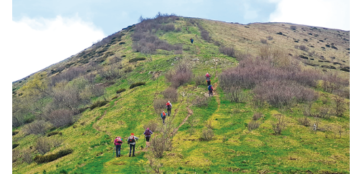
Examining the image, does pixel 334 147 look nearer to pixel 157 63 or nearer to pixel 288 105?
pixel 288 105

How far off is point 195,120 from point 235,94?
29.8 feet

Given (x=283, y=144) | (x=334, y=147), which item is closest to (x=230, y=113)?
(x=283, y=144)

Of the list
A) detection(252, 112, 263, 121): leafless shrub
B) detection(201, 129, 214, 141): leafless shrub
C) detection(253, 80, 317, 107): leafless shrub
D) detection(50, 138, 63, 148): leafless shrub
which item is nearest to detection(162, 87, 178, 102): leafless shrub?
detection(253, 80, 317, 107): leafless shrub

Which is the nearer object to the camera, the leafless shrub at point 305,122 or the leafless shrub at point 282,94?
the leafless shrub at point 305,122

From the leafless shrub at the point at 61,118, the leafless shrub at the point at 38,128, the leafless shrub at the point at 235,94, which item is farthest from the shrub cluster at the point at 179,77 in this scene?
the leafless shrub at the point at 38,128

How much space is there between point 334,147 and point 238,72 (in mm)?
20931

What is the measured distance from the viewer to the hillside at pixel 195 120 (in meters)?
16.0

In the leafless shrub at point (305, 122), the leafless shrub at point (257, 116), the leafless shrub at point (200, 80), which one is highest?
the leafless shrub at point (200, 80)

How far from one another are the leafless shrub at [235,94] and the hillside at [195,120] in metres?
0.14

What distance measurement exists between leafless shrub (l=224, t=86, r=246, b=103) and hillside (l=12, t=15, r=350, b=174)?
143mm

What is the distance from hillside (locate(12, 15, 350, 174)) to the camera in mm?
16047

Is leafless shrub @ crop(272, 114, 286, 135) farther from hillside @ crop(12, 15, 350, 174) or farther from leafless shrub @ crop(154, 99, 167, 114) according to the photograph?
leafless shrub @ crop(154, 99, 167, 114)

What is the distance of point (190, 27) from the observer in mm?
94625

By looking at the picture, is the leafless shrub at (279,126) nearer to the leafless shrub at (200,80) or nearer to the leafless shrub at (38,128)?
the leafless shrub at (200,80)
